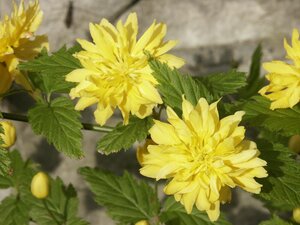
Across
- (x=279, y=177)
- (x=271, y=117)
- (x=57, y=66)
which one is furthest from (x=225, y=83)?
(x=57, y=66)

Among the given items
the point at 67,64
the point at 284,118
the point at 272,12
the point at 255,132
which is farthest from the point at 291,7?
the point at 67,64

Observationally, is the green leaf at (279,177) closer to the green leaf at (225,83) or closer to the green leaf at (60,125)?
the green leaf at (225,83)

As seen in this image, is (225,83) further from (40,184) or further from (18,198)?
(18,198)

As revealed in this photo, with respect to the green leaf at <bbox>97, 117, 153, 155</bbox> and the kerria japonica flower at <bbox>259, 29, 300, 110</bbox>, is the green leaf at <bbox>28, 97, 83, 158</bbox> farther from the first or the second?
the kerria japonica flower at <bbox>259, 29, 300, 110</bbox>

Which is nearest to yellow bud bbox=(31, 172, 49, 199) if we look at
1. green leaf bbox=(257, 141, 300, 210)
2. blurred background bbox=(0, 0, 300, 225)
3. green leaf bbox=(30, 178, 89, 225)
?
green leaf bbox=(30, 178, 89, 225)

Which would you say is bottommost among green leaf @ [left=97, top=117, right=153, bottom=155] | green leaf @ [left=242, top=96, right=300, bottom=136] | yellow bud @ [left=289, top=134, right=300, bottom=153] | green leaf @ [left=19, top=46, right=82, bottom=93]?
yellow bud @ [left=289, top=134, right=300, bottom=153]

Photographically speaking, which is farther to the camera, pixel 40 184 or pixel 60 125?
pixel 40 184

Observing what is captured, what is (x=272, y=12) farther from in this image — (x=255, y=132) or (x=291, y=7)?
(x=255, y=132)
